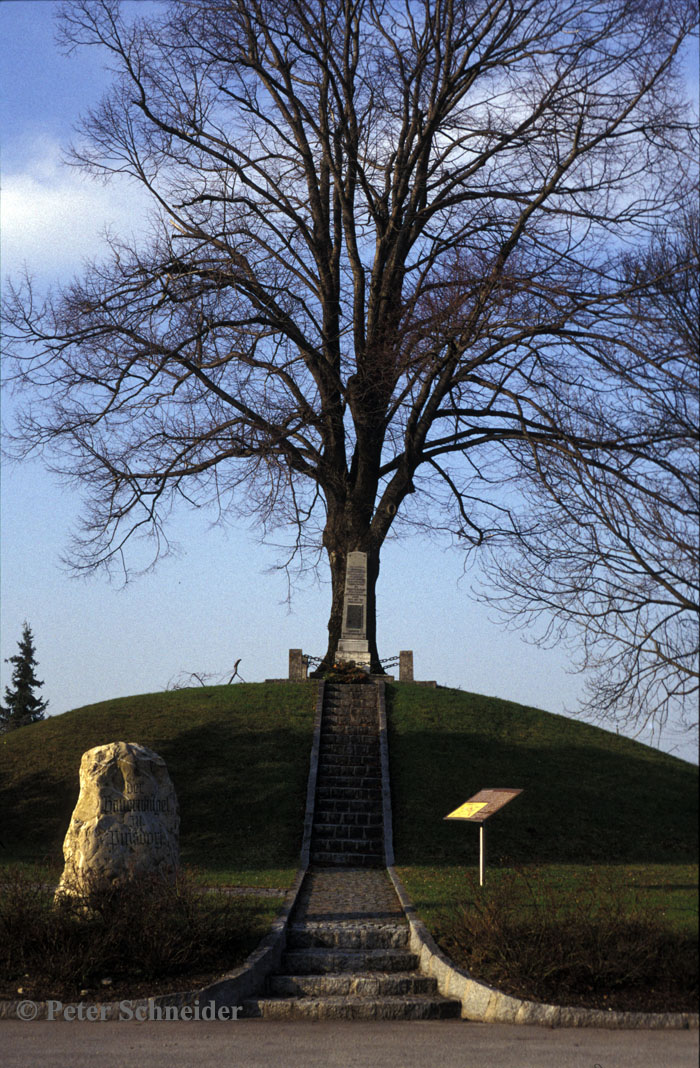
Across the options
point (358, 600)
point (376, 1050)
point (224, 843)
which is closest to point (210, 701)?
point (358, 600)

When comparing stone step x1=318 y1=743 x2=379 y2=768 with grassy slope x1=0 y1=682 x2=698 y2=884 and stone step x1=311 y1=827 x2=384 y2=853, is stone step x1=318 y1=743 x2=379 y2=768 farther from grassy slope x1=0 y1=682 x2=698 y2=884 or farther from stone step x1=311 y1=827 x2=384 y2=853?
stone step x1=311 y1=827 x2=384 y2=853

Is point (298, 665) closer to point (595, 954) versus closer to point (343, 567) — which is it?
point (343, 567)

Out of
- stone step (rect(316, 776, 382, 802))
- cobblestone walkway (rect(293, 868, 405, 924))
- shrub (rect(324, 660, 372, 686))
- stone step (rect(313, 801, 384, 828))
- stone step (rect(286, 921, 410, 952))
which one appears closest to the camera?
stone step (rect(286, 921, 410, 952))

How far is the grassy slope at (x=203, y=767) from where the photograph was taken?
16047mm

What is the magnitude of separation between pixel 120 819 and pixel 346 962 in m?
2.91

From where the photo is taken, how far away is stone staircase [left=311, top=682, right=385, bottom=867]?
51.7ft

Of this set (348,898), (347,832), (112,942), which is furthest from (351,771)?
(112,942)

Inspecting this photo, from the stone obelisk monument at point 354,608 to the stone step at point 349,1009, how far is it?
1612 cm

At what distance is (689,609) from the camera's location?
292 centimetres

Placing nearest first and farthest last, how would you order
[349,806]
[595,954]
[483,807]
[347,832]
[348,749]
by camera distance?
[595,954]
[483,807]
[347,832]
[349,806]
[348,749]

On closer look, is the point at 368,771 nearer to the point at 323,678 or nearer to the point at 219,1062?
the point at 323,678

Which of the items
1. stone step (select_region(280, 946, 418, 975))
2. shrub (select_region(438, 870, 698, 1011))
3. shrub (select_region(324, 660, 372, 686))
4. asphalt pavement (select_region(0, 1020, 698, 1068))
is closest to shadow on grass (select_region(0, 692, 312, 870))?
shrub (select_region(324, 660, 372, 686))

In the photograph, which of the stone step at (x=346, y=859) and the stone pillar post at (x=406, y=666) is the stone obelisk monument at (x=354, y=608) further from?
the stone step at (x=346, y=859)

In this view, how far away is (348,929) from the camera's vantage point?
10.1m
